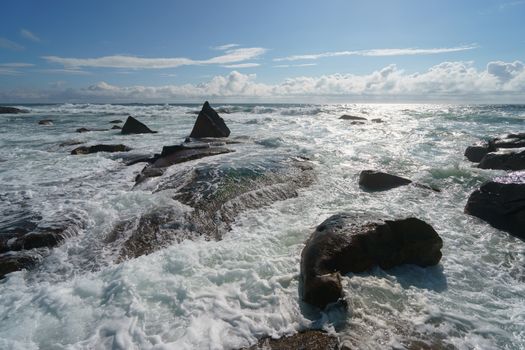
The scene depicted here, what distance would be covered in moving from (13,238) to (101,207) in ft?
6.62

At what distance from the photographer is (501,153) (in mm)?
13242

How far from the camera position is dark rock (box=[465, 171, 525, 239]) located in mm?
7824

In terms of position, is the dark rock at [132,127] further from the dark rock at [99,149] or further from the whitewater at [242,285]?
the whitewater at [242,285]

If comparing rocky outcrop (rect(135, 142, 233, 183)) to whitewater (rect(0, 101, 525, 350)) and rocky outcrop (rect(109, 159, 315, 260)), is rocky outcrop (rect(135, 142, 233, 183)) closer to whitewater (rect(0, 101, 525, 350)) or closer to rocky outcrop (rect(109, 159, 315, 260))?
rocky outcrop (rect(109, 159, 315, 260))

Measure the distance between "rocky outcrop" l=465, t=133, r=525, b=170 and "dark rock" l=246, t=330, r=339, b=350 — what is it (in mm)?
11784

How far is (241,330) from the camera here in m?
4.58

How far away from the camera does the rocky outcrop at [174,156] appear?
459 inches

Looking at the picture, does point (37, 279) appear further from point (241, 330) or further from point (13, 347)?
point (241, 330)

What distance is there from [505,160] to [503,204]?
233 inches

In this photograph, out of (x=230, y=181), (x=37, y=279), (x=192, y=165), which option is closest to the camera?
(x=37, y=279)

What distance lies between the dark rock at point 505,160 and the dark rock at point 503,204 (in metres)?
4.27

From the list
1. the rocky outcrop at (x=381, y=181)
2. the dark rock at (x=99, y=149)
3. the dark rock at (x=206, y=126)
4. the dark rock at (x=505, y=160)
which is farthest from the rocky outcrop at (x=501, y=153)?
the dark rock at (x=99, y=149)

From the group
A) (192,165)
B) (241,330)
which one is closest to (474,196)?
(241,330)

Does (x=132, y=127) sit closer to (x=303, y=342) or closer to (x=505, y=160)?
(x=505, y=160)
